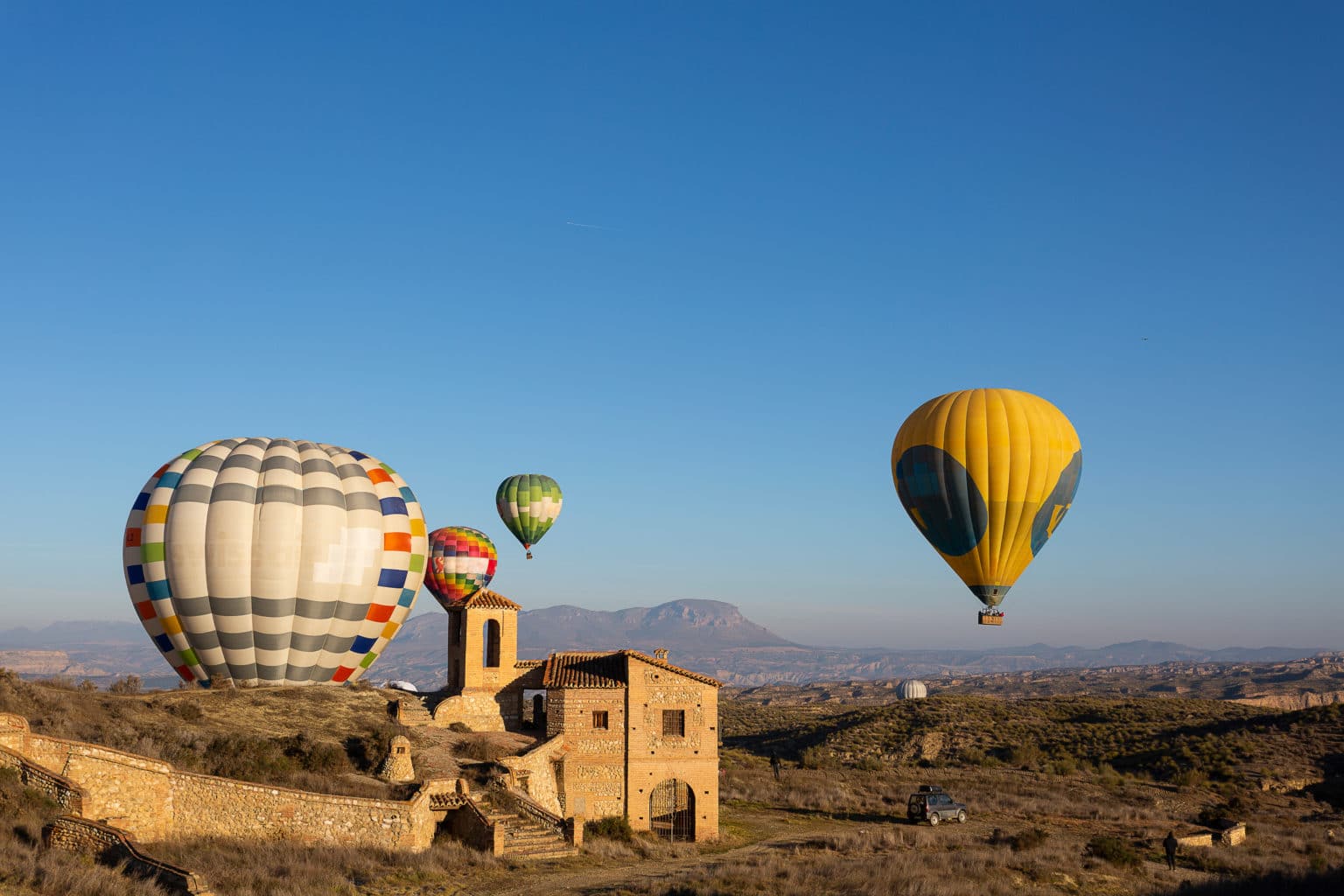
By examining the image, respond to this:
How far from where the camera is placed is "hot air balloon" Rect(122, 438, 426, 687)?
35.2 m

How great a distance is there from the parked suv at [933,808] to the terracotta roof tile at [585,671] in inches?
506

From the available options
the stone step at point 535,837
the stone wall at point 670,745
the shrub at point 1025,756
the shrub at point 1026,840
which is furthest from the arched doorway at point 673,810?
the shrub at point 1025,756

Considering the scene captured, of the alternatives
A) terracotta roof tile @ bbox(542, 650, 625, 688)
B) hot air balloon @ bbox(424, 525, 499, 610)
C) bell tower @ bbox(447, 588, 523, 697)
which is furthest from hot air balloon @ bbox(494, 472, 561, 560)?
terracotta roof tile @ bbox(542, 650, 625, 688)

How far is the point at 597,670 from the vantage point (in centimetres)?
3759

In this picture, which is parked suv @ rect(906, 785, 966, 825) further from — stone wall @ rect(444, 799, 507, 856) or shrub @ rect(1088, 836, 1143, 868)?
stone wall @ rect(444, 799, 507, 856)

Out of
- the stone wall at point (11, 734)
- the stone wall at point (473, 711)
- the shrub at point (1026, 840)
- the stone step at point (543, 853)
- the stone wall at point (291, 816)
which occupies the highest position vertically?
the stone wall at point (11, 734)

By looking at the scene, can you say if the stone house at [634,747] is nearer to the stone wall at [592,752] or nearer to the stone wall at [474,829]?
the stone wall at [592,752]

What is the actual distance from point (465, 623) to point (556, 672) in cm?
641

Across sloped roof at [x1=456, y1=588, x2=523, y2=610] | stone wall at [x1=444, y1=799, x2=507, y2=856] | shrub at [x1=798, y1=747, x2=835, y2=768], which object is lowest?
shrub at [x1=798, y1=747, x2=835, y2=768]

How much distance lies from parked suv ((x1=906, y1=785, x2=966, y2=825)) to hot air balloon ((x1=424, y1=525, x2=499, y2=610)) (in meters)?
20.8

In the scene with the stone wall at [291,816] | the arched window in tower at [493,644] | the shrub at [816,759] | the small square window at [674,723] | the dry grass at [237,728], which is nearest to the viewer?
the stone wall at [291,816]

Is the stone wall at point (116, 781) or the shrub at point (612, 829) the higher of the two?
the stone wall at point (116, 781)

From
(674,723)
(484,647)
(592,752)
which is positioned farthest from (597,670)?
(484,647)

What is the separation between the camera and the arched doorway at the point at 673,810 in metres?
35.6
